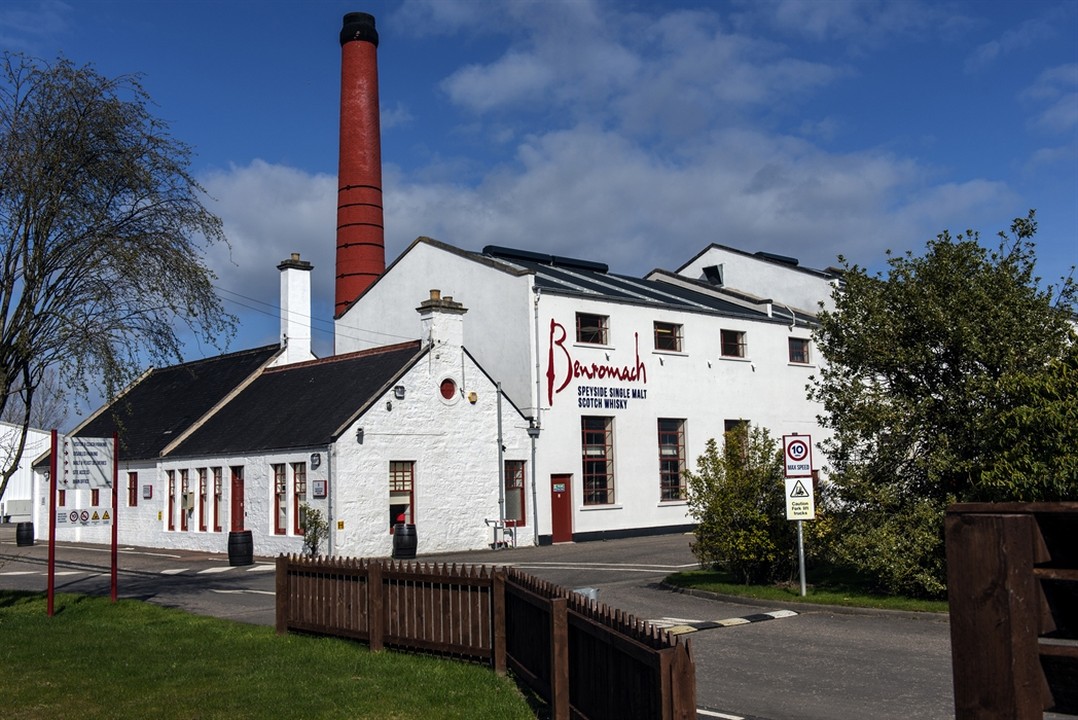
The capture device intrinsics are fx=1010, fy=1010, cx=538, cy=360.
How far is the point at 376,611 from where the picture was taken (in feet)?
39.5

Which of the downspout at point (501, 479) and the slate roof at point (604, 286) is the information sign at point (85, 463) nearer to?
the downspout at point (501, 479)

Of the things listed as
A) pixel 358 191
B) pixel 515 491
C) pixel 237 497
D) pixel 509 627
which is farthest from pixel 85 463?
pixel 358 191

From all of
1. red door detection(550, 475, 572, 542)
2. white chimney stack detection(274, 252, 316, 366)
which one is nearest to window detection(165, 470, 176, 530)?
white chimney stack detection(274, 252, 316, 366)

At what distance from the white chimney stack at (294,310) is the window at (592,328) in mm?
10726

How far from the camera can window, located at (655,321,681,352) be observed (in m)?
37.3

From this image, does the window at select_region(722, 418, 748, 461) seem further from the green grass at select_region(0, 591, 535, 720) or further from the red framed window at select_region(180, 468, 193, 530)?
the red framed window at select_region(180, 468, 193, 530)

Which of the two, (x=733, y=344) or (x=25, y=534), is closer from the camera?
(x=25, y=534)

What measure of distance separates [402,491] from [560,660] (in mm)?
22138

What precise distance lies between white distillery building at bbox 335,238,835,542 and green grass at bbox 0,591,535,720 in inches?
777

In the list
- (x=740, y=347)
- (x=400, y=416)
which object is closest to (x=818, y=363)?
(x=740, y=347)

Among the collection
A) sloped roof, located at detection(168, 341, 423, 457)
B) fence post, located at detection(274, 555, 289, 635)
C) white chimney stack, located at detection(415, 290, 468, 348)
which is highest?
white chimney stack, located at detection(415, 290, 468, 348)

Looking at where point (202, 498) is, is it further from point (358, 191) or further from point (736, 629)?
point (736, 629)

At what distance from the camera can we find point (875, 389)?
17672 millimetres

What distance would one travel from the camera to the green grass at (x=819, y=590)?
15500mm
